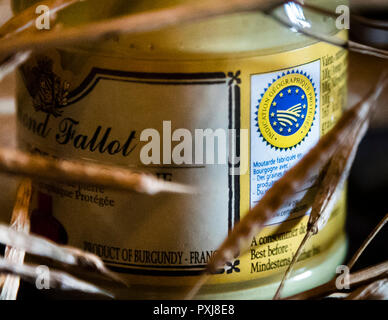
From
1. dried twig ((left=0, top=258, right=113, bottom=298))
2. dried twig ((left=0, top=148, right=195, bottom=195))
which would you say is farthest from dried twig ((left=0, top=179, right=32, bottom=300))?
dried twig ((left=0, top=148, right=195, bottom=195))

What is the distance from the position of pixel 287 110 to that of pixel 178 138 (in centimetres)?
8

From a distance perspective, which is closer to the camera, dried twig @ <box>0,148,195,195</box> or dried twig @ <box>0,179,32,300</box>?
dried twig @ <box>0,148,195,195</box>

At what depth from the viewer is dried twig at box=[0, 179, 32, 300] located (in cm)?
50

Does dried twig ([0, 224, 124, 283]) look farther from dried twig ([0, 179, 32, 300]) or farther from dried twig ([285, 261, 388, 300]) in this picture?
dried twig ([285, 261, 388, 300])

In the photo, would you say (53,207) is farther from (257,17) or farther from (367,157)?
(367,157)

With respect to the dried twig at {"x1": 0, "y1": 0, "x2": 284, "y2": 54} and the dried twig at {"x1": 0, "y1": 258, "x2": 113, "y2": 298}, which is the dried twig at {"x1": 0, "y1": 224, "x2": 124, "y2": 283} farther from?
the dried twig at {"x1": 0, "y1": 0, "x2": 284, "y2": 54}

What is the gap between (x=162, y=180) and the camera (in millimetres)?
494

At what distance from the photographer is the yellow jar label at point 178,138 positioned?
0.48 metres

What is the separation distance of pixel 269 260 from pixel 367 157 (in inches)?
11.3

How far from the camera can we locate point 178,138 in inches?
19.2

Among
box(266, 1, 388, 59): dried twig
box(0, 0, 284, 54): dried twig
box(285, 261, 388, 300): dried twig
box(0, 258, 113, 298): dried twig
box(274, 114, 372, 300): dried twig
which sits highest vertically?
box(266, 1, 388, 59): dried twig

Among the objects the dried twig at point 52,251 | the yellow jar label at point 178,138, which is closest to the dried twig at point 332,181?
the yellow jar label at point 178,138

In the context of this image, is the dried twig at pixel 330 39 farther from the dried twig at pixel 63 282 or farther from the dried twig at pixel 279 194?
the dried twig at pixel 63 282

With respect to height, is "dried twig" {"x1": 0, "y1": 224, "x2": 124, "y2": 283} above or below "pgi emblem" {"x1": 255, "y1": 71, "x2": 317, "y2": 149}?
below
